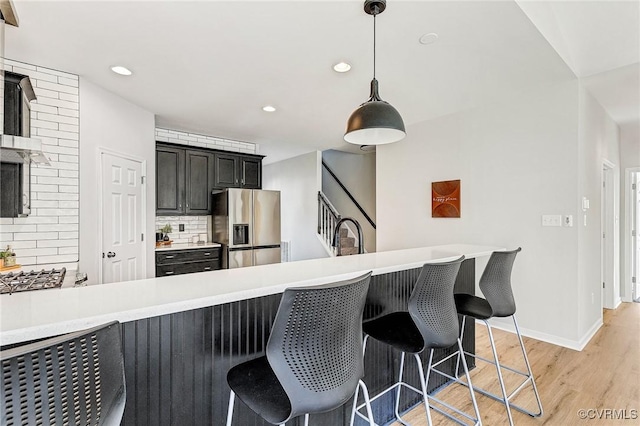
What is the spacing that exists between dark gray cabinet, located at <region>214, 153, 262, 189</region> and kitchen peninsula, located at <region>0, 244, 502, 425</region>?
12.4 feet

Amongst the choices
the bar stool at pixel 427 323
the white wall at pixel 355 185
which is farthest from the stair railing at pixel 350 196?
the bar stool at pixel 427 323

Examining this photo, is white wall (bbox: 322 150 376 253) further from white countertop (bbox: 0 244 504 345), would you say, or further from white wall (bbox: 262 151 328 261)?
white countertop (bbox: 0 244 504 345)

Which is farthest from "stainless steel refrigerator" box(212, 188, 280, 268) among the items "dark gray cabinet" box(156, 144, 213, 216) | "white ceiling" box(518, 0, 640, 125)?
"white ceiling" box(518, 0, 640, 125)

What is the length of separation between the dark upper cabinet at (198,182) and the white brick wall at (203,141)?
0.30 metres

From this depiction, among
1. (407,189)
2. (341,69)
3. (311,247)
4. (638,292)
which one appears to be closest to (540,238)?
(407,189)

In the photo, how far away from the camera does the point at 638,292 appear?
4770mm

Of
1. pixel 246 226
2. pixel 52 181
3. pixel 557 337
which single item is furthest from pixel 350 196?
pixel 52 181

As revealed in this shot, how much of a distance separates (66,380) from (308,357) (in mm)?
649

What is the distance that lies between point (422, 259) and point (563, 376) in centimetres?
176

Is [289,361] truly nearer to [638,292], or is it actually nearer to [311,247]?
[311,247]

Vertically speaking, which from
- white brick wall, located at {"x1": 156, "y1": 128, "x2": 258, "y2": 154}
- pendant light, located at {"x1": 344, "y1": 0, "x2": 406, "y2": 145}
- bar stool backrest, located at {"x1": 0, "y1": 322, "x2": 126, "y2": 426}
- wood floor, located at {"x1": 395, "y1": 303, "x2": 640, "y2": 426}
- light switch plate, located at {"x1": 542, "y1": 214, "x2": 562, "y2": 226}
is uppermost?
white brick wall, located at {"x1": 156, "y1": 128, "x2": 258, "y2": 154}

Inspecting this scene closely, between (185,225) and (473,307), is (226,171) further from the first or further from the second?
(473,307)

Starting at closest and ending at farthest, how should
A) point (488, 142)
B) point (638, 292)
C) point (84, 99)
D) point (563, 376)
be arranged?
point (563, 376) → point (84, 99) → point (488, 142) → point (638, 292)

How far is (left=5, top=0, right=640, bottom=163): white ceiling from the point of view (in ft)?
6.57
